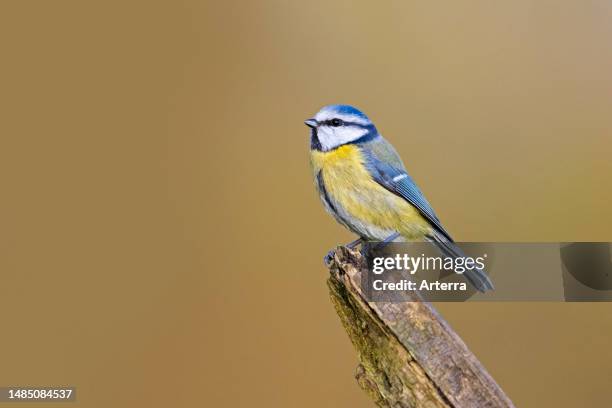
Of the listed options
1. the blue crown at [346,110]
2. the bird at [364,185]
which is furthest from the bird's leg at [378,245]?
the blue crown at [346,110]

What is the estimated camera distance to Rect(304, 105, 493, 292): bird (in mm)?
2125

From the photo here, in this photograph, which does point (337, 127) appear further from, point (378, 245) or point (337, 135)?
point (378, 245)

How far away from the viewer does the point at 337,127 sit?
2.15 metres

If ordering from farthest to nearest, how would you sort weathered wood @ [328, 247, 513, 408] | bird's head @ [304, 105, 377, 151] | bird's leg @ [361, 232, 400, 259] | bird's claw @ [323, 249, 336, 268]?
bird's head @ [304, 105, 377, 151], bird's leg @ [361, 232, 400, 259], bird's claw @ [323, 249, 336, 268], weathered wood @ [328, 247, 513, 408]

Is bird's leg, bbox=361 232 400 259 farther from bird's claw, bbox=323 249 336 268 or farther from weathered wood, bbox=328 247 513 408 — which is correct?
weathered wood, bbox=328 247 513 408

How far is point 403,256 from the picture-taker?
6.38ft

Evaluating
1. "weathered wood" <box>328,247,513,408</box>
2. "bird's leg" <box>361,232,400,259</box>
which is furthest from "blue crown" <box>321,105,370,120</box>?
"weathered wood" <box>328,247,513,408</box>

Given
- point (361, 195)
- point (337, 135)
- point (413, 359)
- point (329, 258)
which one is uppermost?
point (337, 135)

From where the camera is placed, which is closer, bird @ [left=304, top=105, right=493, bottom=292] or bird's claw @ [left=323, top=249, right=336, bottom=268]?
bird's claw @ [left=323, top=249, right=336, bottom=268]

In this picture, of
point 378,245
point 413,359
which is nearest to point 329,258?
point 378,245

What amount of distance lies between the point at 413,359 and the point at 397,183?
0.75 metres

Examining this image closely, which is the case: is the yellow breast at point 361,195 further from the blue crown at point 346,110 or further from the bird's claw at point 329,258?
the bird's claw at point 329,258

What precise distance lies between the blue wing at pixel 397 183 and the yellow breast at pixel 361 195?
0.05 ft

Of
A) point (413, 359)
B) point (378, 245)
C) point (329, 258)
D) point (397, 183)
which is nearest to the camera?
point (413, 359)
